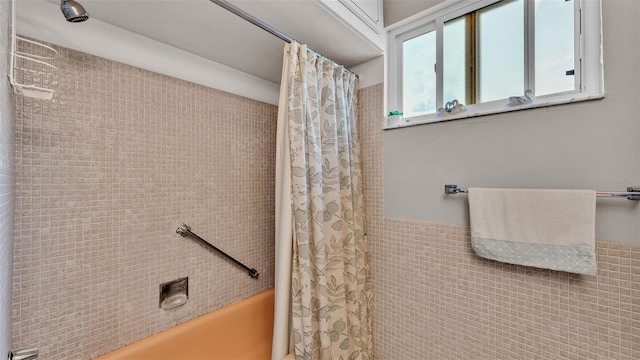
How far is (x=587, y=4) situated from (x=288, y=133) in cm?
139

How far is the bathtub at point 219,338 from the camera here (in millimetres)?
1291

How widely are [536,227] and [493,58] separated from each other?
0.88 meters

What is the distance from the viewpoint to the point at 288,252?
1322 mm

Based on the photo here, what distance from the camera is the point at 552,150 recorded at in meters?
1.14

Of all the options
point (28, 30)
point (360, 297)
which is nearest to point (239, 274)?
point (360, 297)

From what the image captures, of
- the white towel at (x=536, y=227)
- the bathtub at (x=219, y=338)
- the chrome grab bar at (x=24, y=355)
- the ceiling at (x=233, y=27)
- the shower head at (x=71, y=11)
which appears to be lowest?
the bathtub at (x=219, y=338)

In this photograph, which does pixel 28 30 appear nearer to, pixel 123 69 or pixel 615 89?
pixel 123 69

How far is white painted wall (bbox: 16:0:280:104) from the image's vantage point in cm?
108

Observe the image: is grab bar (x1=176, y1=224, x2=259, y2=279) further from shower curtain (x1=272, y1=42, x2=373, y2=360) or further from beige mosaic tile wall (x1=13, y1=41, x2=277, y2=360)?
shower curtain (x1=272, y1=42, x2=373, y2=360)

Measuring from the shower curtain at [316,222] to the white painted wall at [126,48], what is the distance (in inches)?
22.4

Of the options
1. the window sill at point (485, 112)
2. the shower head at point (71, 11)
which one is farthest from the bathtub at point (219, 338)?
the window sill at point (485, 112)

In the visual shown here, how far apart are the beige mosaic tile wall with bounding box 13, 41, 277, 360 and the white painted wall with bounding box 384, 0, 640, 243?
1.18 meters

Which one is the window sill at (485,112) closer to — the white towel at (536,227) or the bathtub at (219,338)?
the white towel at (536,227)

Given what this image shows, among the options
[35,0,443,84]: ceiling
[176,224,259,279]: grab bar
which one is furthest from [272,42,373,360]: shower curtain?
[176,224,259,279]: grab bar
